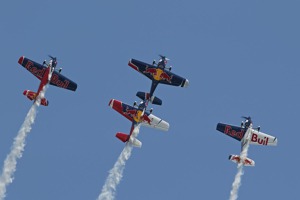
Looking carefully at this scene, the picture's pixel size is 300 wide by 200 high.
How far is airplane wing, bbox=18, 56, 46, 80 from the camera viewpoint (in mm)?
161625

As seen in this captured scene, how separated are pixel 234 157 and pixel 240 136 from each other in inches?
218

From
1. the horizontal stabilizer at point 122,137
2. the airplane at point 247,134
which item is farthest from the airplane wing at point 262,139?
the horizontal stabilizer at point 122,137

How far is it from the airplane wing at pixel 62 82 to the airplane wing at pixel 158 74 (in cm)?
1059

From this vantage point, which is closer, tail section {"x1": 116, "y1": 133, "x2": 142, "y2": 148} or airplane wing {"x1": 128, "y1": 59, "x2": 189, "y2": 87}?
tail section {"x1": 116, "y1": 133, "x2": 142, "y2": 148}

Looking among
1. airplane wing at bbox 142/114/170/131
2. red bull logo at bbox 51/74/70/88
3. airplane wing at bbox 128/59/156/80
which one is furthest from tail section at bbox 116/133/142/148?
red bull logo at bbox 51/74/70/88

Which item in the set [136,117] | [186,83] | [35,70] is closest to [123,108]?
[136,117]

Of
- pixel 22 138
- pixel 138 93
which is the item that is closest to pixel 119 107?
pixel 138 93

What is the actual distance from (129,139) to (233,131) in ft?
61.9

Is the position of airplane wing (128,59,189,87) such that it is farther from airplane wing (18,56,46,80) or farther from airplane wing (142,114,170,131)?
airplane wing (18,56,46,80)

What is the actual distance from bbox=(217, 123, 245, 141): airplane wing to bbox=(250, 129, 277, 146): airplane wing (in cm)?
195

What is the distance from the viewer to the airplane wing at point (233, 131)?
167 m

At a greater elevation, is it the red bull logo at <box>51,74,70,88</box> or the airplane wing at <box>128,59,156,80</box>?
the airplane wing at <box>128,59,156,80</box>

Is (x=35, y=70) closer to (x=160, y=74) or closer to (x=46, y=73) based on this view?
(x=46, y=73)

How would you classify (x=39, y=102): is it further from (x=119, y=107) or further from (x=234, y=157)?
(x=234, y=157)
